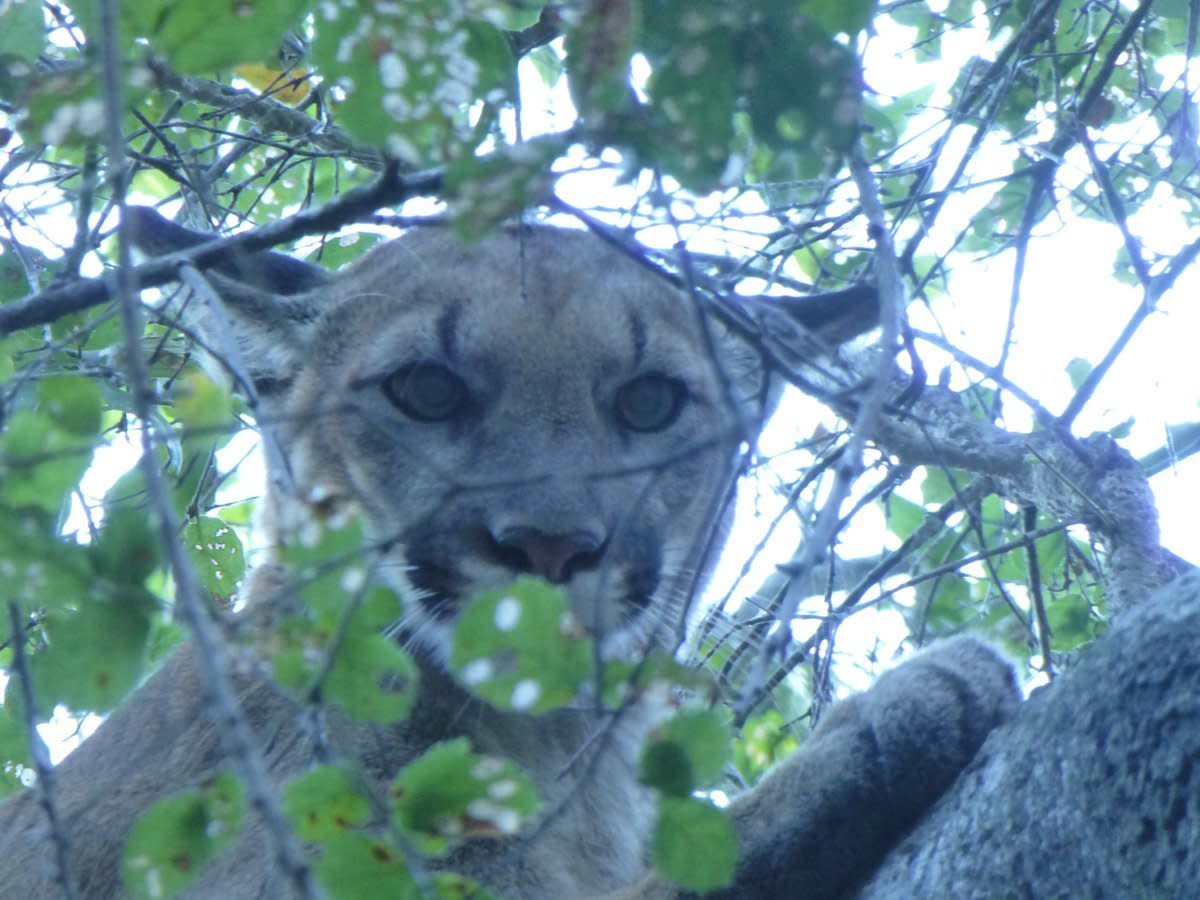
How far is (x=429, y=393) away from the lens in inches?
172

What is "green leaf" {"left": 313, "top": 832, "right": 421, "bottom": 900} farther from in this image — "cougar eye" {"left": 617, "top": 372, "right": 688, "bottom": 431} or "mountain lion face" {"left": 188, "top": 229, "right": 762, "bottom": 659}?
"cougar eye" {"left": 617, "top": 372, "right": 688, "bottom": 431}

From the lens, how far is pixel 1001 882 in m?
2.32

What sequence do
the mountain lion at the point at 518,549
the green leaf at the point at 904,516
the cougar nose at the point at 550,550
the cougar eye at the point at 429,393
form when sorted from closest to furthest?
the mountain lion at the point at 518,549, the cougar nose at the point at 550,550, the cougar eye at the point at 429,393, the green leaf at the point at 904,516

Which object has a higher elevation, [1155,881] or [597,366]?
[597,366]

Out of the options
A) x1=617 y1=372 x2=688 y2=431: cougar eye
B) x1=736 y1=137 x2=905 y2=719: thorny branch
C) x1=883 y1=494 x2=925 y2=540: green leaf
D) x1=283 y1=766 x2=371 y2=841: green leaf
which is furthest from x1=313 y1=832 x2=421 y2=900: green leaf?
x1=883 y1=494 x2=925 y2=540: green leaf

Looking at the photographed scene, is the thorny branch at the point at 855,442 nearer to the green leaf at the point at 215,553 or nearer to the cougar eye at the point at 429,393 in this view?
the cougar eye at the point at 429,393

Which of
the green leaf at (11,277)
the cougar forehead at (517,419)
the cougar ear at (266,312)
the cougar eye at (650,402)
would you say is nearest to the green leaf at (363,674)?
the cougar forehead at (517,419)

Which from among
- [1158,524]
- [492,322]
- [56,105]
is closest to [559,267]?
[492,322]

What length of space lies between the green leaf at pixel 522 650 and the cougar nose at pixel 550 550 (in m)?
1.76

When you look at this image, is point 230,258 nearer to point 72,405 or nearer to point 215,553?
point 215,553

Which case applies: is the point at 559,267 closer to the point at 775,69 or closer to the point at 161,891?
the point at 775,69

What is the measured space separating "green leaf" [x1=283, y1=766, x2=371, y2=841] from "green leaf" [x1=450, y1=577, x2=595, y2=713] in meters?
0.20

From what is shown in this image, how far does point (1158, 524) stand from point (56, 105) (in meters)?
2.68

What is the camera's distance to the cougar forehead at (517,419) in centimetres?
378
